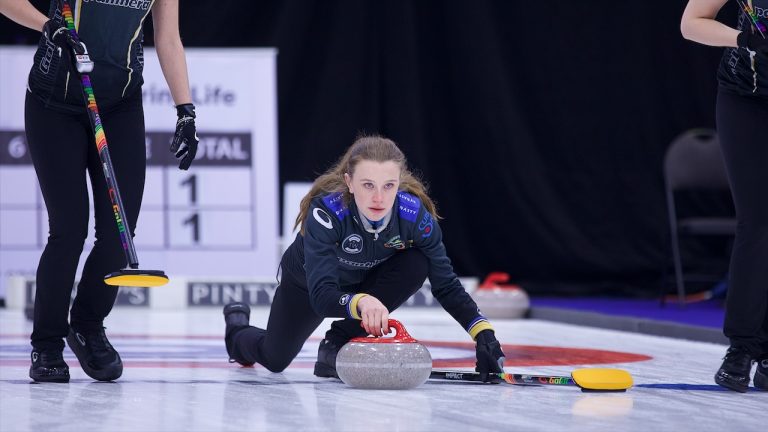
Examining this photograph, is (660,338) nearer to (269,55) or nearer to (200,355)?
(200,355)

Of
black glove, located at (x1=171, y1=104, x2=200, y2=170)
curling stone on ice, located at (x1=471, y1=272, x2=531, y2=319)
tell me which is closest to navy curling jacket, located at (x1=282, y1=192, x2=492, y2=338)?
black glove, located at (x1=171, y1=104, x2=200, y2=170)

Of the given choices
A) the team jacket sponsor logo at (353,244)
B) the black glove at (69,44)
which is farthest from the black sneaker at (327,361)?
the black glove at (69,44)

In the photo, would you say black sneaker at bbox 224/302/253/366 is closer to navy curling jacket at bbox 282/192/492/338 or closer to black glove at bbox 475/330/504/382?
navy curling jacket at bbox 282/192/492/338

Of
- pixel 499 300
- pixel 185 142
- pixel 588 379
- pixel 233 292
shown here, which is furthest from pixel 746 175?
pixel 233 292

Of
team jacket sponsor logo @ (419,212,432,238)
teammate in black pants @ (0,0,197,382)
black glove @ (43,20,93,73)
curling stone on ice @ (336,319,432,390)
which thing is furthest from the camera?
team jacket sponsor logo @ (419,212,432,238)

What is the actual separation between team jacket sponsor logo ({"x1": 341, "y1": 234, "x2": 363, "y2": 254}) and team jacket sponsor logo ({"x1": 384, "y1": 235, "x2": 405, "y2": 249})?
0.08m

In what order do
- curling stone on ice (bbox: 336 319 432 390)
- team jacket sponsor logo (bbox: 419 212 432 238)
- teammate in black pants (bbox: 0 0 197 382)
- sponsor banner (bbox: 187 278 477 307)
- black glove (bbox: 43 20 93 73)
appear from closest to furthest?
curling stone on ice (bbox: 336 319 432 390) < black glove (bbox: 43 20 93 73) < teammate in black pants (bbox: 0 0 197 382) < team jacket sponsor logo (bbox: 419 212 432 238) < sponsor banner (bbox: 187 278 477 307)

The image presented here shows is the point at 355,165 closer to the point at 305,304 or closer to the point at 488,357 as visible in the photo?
the point at 305,304

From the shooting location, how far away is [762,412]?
2.58m

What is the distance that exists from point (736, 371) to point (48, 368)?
174 cm

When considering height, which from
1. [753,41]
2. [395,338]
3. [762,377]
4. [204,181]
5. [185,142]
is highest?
[204,181]

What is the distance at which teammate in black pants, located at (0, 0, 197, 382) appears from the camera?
10.1 feet

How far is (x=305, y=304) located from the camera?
11.0ft

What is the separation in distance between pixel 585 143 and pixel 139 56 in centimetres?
464
